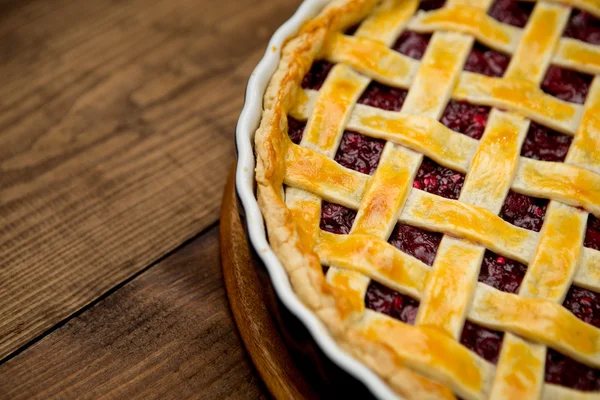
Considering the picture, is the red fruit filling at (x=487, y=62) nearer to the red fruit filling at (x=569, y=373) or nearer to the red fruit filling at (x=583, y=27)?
the red fruit filling at (x=583, y=27)

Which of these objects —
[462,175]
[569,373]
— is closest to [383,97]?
[462,175]

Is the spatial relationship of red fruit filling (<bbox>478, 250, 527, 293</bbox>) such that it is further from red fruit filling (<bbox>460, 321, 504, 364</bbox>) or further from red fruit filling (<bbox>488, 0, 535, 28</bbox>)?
red fruit filling (<bbox>488, 0, 535, 28</bbox>)

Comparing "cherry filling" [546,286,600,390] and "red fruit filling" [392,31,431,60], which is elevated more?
"red fruit filling" [392,31,431,60]

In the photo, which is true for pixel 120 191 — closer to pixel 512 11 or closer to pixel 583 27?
pixel 512 11

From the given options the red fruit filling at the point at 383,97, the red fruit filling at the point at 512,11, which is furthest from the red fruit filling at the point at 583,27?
the red fruit filling at the point at 383,97

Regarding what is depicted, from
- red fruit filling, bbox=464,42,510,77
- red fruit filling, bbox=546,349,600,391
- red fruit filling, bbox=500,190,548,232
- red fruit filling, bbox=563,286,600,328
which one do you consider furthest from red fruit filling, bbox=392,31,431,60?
red fruit filling, bbox=546,349,600,391
